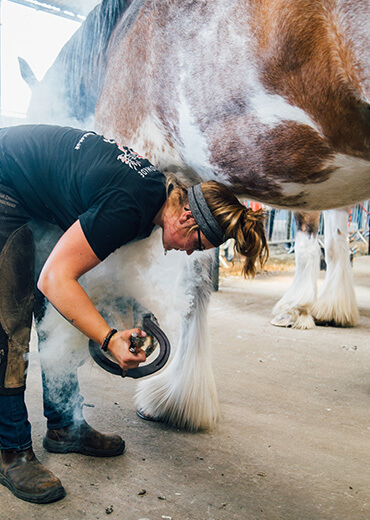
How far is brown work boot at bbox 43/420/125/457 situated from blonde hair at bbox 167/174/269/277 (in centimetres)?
86

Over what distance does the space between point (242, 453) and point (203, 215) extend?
0.98m

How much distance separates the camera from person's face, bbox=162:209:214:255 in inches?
54.7

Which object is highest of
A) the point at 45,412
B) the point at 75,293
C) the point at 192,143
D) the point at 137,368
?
the point at 192,143

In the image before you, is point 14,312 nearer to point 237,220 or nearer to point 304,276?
point 237,220

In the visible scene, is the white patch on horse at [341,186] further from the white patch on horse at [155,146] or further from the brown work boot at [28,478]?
the brown work boot at [28,478]

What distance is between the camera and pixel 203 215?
Result: 136 centimetres

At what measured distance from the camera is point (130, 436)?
193 cm

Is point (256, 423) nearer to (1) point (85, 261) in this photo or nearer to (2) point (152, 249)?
(2) point (152, 249)

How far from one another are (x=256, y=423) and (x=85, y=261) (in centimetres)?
121

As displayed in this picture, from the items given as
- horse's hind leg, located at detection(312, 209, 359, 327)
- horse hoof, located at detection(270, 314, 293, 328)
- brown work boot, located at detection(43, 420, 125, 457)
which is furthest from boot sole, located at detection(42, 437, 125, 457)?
horse's hind leg, located at detection(312, 209, 359, 327)

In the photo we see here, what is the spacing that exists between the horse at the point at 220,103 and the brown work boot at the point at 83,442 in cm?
34

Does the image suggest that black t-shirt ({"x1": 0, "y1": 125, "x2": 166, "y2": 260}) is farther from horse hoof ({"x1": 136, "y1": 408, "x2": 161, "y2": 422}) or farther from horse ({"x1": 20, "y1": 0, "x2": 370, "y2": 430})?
horse hoof ({"x1": 136, "y1": 408, "x2": 161, "y2": 422})

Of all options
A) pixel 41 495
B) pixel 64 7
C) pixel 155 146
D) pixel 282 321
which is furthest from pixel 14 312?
pixel 282 321

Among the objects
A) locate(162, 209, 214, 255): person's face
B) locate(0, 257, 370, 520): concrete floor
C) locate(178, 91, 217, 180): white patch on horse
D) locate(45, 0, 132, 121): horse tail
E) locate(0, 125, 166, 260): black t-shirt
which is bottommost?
locate(0, 257, 370, 520): concrete floor
